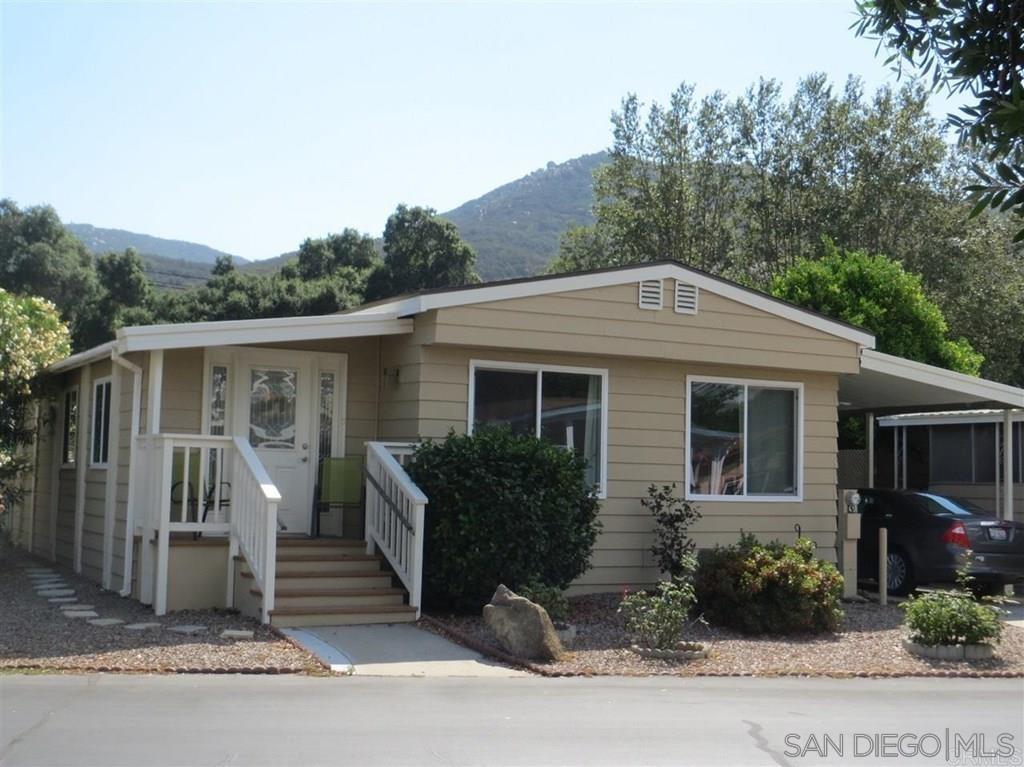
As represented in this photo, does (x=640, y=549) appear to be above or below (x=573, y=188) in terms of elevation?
below

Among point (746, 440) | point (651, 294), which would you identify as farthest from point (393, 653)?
point (746, 440)

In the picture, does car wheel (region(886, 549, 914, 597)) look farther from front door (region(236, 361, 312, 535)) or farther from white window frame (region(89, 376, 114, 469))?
white window frame (region(89, 376, 114, 469))

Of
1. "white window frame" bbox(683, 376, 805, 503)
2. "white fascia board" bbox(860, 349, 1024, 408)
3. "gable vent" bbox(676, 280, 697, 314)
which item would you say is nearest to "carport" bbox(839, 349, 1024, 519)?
"white fascia board" bbox(860, 349, 1024, 408)

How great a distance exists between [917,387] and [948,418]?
3947 millimetres

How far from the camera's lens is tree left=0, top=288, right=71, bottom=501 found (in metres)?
14.4

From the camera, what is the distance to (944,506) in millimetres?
14242

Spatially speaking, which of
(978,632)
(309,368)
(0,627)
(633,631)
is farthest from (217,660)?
(978,632)

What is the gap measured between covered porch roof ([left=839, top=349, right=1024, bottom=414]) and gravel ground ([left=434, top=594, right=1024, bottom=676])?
3.62 m

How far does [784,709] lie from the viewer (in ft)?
26.0

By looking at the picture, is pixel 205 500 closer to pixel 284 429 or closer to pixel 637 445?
pixel 284 429

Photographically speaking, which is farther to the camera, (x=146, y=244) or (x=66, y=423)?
(x=146, y=244)

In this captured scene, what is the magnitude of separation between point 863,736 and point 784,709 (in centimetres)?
84

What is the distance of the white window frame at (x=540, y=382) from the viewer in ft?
40.5

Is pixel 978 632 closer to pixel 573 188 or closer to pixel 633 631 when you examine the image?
pixel 633 631
